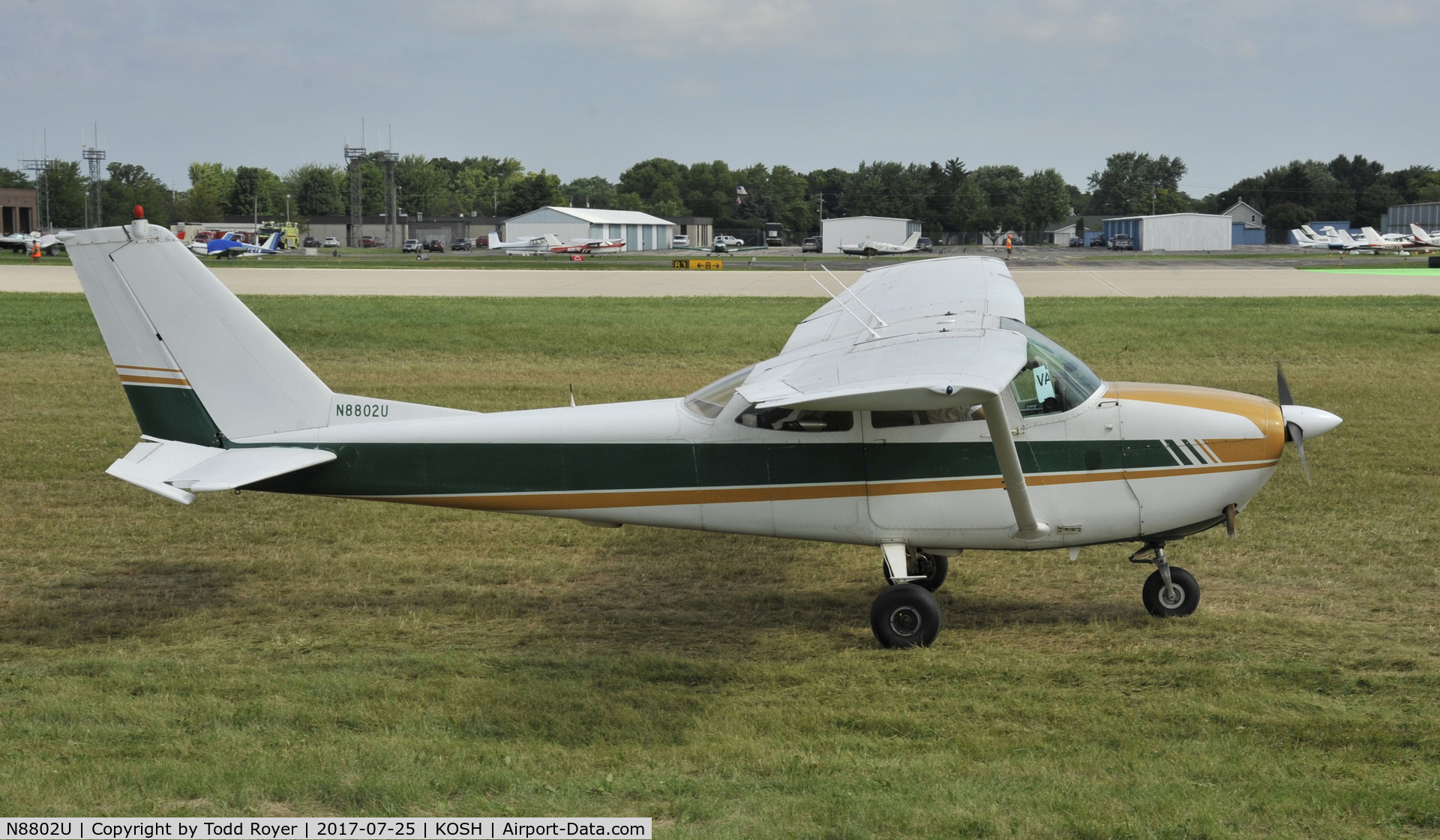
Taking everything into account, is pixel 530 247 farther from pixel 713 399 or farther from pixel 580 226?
pixel 713 399

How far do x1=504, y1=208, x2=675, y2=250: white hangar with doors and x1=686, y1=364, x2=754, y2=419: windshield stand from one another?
96624 millimetres

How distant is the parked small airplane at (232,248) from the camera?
7419 centimetres

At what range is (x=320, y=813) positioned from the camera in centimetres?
512

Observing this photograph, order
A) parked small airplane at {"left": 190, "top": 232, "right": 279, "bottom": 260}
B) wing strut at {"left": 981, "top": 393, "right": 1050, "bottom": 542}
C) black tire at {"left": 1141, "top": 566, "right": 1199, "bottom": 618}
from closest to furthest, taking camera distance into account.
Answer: wing strut at {"left": 981, "top": 393, "right": 1050, "bottom": 542} < black tire at {"left": 1141, "top": 566, "right": 1199, "bottom": 618} < parked small airplane at {"left": 190, "top": 232, "right": 279, "bottom": 260}

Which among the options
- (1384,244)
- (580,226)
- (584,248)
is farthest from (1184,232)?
(580,226)

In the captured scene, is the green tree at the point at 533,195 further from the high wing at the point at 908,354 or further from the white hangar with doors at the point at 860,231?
the high wing at the point at 908,354

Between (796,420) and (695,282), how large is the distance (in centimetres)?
4024

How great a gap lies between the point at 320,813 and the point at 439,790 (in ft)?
1.74

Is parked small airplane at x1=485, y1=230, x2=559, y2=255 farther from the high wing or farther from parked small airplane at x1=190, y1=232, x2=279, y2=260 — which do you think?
the high wing

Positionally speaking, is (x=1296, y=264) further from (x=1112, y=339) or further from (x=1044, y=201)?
(x=1044, y=201)

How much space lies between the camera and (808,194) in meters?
171

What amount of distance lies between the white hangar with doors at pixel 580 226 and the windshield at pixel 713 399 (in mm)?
96624

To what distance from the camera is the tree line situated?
420 feet

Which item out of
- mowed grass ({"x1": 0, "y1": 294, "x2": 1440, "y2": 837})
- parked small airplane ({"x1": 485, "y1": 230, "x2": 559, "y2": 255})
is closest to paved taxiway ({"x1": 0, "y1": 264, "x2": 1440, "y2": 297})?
mowed grass ({"x1": 0, "y1": 294, "x2": 1440, "y2": 837})
